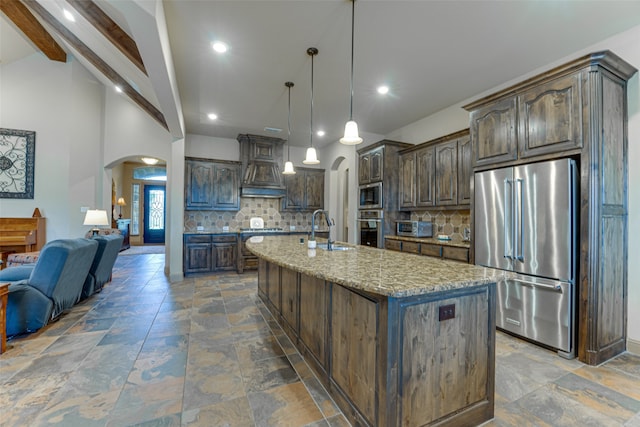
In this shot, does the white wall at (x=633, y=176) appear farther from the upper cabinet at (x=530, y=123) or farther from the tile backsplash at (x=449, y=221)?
the tile backsplash at (x=449, y=221)

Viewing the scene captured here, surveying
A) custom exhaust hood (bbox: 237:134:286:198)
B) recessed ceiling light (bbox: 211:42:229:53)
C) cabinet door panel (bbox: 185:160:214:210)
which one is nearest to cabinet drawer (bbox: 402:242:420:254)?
custom exhaust hood (bbox: 237:134:286:198)

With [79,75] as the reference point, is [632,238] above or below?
below

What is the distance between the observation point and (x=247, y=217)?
6355 mm

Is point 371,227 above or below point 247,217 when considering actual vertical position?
below

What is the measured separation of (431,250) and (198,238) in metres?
4.30

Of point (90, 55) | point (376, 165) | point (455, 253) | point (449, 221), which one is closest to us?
point (455, 253)

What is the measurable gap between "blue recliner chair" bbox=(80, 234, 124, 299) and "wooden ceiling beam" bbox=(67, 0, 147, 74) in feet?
7.90

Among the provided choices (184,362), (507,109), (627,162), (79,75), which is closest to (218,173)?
(79,75)

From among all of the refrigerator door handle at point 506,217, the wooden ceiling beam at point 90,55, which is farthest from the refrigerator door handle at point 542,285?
the wooden ceiling beam at point 90,55

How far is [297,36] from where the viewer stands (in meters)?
2.64

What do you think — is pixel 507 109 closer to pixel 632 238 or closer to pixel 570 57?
pixel 570 57

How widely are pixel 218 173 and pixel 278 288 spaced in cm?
360

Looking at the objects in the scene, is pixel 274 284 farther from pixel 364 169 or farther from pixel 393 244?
pixel 364 169

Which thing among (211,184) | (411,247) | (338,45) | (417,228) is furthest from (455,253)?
(211,184)
